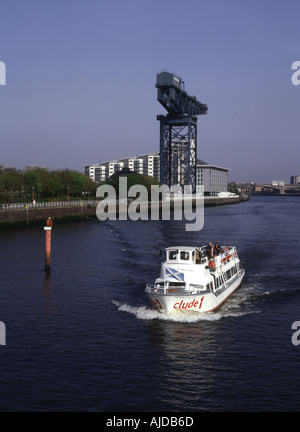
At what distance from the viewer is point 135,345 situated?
84.6 ft

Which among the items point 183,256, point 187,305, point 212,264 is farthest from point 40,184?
point 187,305

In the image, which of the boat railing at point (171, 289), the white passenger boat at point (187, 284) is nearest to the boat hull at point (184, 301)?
the white passenger boat at point (187, 284)

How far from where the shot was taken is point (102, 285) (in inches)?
1577

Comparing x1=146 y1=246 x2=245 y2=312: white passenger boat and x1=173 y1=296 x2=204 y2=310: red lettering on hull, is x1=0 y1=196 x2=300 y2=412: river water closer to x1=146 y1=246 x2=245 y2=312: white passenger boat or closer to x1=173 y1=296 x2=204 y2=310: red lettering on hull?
x1=173 y1=296 x2=204 y2=310: red lettering on hull

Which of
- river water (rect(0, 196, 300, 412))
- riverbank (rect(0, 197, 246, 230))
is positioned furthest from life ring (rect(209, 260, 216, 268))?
riverbank (rect(0, 197, 246, 230))

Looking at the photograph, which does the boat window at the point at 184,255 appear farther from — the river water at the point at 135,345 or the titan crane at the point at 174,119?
the titan crane at the point at 174,119

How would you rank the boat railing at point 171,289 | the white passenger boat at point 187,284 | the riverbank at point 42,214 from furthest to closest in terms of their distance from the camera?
the riverbank at point 42,214 → the boat railing at point 171,289 → the white passenger boat at point 187,284

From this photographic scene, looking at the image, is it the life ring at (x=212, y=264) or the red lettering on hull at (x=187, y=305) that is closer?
the red lettering on hull at (x=187, y=305)

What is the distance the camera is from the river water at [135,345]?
789 inches

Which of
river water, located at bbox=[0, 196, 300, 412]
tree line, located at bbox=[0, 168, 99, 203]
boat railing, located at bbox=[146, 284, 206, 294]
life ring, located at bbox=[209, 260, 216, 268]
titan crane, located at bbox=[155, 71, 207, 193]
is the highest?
titan crane, located at bbox=[155, 71, 207, 193]

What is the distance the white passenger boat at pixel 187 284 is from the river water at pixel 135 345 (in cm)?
74

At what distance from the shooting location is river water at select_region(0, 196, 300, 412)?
2005 cm

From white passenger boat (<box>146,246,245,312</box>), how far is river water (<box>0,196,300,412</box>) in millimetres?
742
